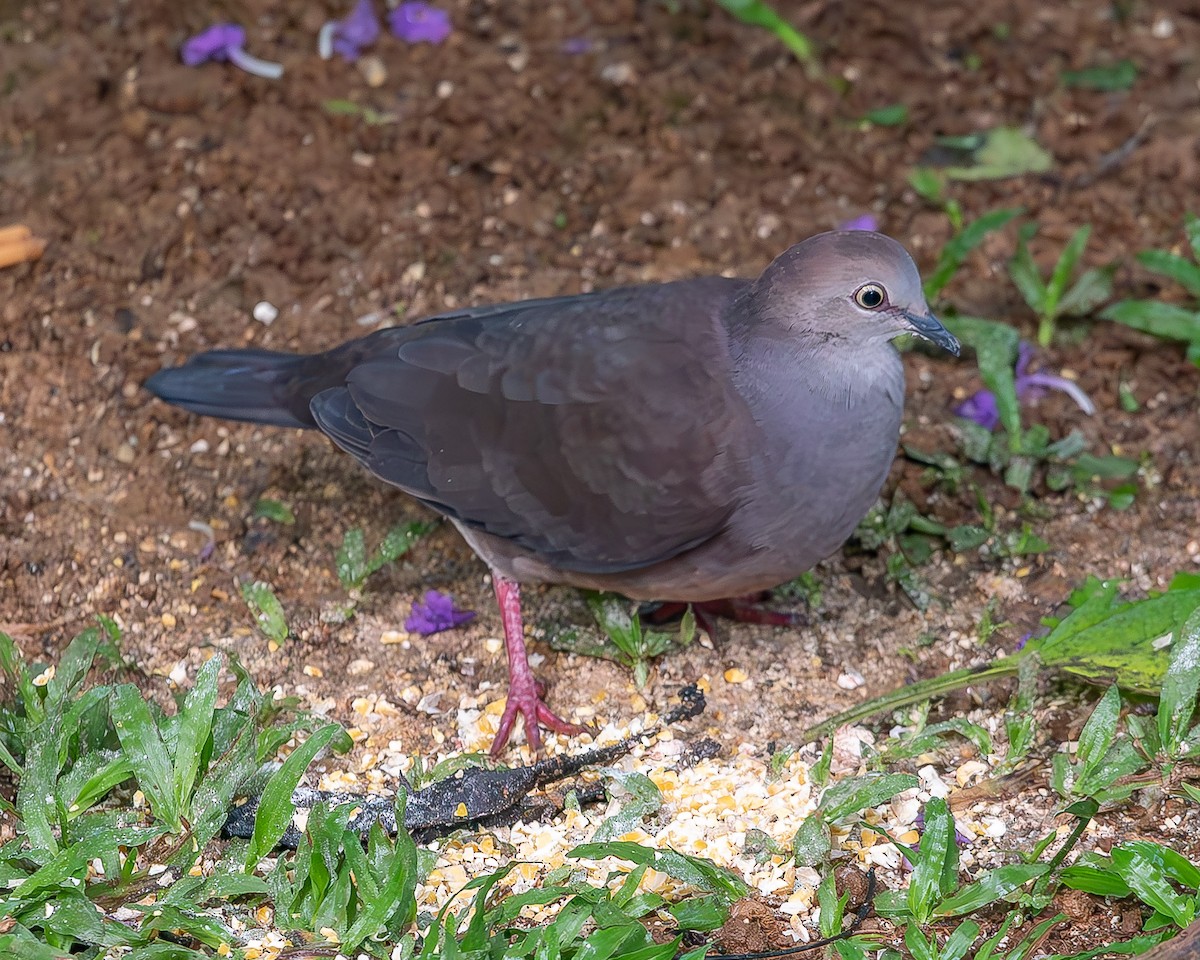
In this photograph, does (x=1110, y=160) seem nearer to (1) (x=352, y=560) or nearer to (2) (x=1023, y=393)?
(2) (x=1023, y=393)

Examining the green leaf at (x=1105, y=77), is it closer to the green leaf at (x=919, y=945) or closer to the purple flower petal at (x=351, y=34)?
the purple flower petal at (x=351, y=34)

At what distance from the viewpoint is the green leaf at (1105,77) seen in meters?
5.64

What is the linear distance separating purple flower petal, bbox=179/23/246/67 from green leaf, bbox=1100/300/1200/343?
3.40 meters

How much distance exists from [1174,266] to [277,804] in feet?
10.7

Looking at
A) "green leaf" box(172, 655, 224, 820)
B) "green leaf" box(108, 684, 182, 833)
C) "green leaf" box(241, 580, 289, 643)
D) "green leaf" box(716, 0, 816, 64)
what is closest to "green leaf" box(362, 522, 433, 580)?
"green leaf" box(241, 580, 289, 643)

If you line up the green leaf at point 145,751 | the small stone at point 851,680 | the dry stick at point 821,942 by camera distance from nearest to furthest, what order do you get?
1. the dry stick at point 821,942
2. the green leaf at point 145,751
3. the small stone at point 851,680

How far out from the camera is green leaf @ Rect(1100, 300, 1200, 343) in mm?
4668

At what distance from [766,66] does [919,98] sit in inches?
23.9

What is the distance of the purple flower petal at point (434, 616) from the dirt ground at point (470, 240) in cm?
4

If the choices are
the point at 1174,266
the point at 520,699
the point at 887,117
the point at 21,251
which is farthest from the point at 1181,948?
the point at 21,251

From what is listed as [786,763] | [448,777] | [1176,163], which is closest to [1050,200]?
[1176,163]

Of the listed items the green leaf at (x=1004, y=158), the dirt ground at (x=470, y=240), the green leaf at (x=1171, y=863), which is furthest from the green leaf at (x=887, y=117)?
the green leaf at (x=1171, y=863)

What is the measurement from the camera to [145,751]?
11.2 feet

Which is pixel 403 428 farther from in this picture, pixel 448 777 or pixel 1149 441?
pixel 1149 441
